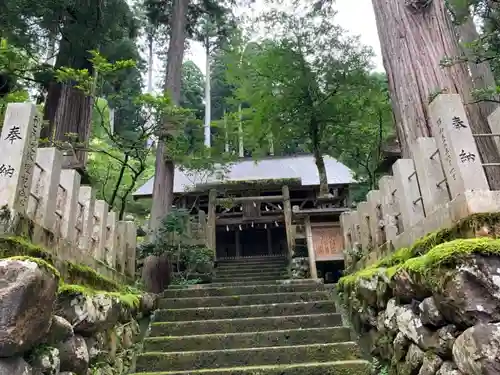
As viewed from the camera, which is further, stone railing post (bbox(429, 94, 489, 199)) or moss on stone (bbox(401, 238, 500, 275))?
stone railing post (bbox(429, 94, 489, 199))

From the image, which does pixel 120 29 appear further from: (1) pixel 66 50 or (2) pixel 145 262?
(2) pixel 145 262

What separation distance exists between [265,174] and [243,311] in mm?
10794

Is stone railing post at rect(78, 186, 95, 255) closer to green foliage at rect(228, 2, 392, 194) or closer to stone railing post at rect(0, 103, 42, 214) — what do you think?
stone railing post at rect(0, 103, 42, 214)

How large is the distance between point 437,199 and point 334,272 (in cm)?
854

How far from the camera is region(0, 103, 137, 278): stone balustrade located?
2.87 meters

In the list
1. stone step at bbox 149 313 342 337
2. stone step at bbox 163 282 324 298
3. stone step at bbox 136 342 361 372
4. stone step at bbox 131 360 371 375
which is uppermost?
stone step at bbox 163 282 324 298

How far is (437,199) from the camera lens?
3.24 meters

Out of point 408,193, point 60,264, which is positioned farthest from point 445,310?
point 60,264

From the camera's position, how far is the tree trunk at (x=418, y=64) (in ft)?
14.7

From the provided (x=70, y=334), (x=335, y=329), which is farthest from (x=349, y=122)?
(x=70, y=334)

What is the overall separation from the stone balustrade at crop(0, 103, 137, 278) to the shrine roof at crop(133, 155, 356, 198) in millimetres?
8349

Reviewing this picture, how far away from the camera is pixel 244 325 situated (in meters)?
4.96

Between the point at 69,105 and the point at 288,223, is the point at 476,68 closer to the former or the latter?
the point at 288,223

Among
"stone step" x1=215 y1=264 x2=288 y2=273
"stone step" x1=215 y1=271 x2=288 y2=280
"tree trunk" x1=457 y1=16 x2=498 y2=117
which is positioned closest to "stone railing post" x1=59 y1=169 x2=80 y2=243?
"tree trunk" x1=457 y1=16 x2=498 y2=117
